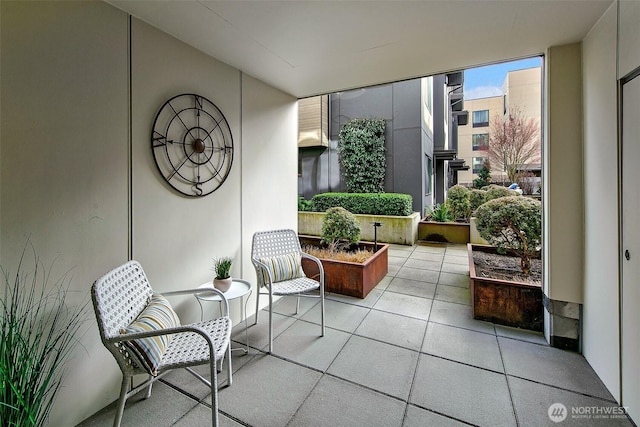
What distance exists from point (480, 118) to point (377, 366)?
79.3 ft

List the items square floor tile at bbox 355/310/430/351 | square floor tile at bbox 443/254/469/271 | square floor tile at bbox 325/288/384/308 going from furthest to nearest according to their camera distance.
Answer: square floor tile at bbox 443/254/469/271 < square floor tile at bbox 325/288/384/308 < square floor tile at bbox 355/310/430/351

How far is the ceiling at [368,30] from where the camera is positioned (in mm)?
1813

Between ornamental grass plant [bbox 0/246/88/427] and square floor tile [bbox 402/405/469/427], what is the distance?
1853 mm

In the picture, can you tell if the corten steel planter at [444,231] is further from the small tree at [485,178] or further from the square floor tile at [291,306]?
the small tree at [485,178]

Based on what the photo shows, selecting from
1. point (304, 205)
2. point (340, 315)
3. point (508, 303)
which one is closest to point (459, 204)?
point (304, 205)

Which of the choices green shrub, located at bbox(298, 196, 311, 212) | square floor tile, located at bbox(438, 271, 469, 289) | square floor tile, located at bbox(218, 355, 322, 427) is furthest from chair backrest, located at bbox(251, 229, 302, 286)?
green shrub, located at bbox(298, 196, 311, 212)

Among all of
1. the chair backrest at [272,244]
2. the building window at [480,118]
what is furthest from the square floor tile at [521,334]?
the building window at [480,118]

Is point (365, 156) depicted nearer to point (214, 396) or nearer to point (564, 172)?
point (564, 172)

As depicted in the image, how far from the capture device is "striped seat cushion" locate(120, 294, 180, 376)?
1.39 metres

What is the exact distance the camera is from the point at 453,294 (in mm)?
3537

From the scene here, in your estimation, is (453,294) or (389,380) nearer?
(389,380)

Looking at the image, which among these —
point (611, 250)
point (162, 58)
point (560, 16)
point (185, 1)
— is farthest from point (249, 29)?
point (611, 250)

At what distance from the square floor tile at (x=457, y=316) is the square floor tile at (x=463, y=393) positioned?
714mm

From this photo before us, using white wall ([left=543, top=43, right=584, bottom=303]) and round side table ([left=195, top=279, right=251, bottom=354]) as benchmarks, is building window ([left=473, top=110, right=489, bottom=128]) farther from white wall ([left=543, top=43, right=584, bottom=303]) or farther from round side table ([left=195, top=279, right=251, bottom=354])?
round side table ([left=195, top=279, right=251, bottom=354])
